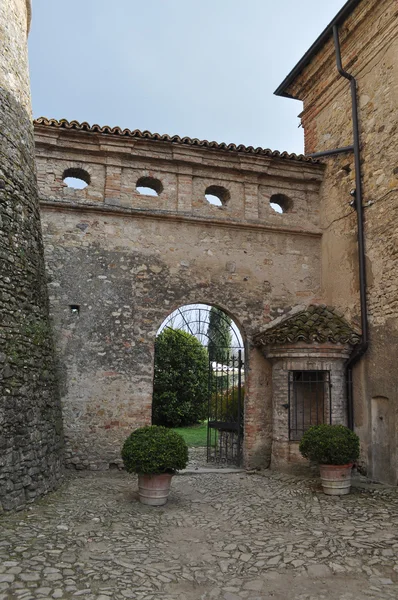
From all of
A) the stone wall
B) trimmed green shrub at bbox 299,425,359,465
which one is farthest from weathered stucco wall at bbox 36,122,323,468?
trimmed green shrub at bbox 299,425,359,465

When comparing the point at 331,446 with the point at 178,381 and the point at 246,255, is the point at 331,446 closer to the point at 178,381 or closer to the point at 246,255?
the point at 246,255

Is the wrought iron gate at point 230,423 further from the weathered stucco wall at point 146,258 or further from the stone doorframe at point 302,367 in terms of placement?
the stone doorframe at point 302,367

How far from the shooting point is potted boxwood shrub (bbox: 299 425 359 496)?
24.5ft

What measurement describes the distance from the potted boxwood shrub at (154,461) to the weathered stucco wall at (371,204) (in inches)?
154

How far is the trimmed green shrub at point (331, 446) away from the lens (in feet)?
24.5

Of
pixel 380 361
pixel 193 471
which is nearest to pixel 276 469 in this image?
pixel 193 471

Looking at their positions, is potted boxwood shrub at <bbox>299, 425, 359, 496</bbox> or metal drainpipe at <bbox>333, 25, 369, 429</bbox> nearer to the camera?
potted boxwood shrub at <bbox>299, 425, 359, 496</bbox>

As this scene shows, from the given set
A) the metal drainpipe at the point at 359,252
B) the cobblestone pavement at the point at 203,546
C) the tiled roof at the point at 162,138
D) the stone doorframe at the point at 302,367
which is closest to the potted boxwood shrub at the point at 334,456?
the cobblestone pavement at the point at 203,546

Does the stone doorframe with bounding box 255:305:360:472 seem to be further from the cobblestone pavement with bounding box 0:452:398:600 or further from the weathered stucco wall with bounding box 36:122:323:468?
the cobblestone pavement with bounding box 0:452:398:600

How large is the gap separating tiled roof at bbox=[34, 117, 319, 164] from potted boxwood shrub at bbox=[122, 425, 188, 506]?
6.15m

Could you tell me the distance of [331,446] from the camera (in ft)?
24.5

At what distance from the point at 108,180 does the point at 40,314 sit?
3802mm

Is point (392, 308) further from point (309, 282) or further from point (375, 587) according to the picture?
point (375, 587)

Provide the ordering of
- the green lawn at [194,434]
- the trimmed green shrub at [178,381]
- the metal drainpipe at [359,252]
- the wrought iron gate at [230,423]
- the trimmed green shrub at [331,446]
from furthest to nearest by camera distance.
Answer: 1. the trimmed green shrub at [178,381]
2. the green lawn at [194,434]
3. the wrought iron gate at [230,423]
4. the metal drainpipe at [359,252]
5. the trimmed green shrub at [331,446]
